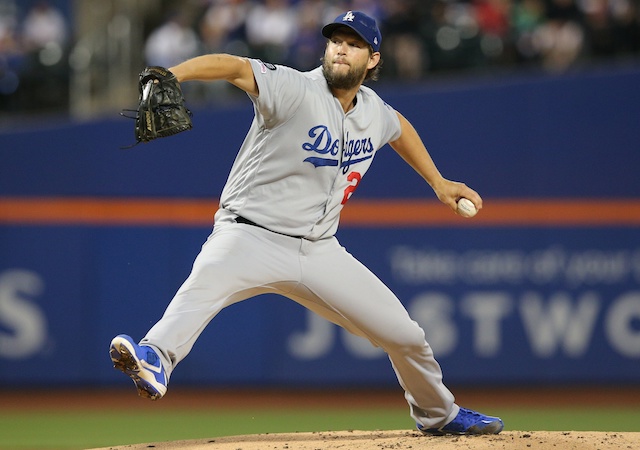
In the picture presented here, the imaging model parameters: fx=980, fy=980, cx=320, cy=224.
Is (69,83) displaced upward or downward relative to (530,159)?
upward

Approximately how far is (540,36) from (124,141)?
4436 millimetres

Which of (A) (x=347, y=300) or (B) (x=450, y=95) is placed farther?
(B) (x=450, y=95)

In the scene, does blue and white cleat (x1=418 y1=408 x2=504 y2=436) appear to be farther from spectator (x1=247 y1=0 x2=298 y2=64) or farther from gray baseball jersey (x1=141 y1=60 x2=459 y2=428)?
spectator (x1=247 y1=0 x2=298 y2=64)

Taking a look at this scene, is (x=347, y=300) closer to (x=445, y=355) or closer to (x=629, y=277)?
(x=445, y=355)

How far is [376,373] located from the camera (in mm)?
9844

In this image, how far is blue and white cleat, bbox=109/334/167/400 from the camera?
407 centimetres

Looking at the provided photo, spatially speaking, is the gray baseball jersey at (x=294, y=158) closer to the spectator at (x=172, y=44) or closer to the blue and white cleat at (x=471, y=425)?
the blue and white cleat at (x=471, y=425)

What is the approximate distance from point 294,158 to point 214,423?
13.3ft

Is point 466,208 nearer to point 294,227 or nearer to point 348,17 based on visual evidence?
point 294,227

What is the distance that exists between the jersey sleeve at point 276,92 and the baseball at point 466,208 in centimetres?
113

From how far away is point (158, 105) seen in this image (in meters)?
4.04

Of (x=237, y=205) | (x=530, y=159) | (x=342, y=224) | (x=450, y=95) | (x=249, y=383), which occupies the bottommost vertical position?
(x=249, y=383)

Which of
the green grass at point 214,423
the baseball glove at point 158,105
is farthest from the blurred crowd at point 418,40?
the baseball glove at point 158,105

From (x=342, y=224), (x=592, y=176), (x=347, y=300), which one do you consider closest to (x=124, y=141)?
(x=342, y=224)
